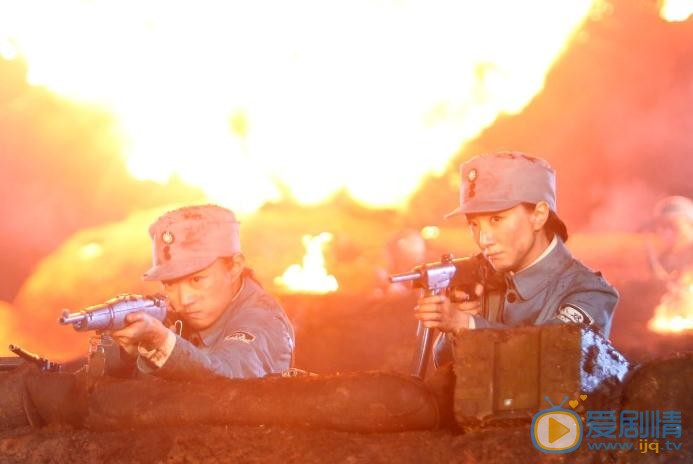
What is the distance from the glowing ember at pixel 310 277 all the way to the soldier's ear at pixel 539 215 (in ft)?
35.2

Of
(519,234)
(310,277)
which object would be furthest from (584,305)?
(310,277)

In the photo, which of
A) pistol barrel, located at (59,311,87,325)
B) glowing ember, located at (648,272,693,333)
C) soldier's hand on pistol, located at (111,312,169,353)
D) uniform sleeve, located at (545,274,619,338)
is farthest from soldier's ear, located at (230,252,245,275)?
glowing ember, located at (648,272,693,333)

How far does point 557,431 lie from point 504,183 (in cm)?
198

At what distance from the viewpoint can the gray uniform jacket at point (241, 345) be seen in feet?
15.5

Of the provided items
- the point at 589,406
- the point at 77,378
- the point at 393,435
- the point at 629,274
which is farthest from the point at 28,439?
the point at 629,274

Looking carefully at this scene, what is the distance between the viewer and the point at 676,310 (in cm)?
1570

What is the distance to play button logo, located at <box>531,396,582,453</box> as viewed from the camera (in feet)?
11.8

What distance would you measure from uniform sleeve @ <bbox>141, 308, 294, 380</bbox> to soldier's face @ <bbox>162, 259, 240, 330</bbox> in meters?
0.23

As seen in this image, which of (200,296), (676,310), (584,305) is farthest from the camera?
(676,310)

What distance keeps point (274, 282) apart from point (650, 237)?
29.8 feet

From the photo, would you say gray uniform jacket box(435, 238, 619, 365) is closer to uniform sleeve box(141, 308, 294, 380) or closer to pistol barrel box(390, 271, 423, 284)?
pistol barrel box(390, 271, 423, 284)

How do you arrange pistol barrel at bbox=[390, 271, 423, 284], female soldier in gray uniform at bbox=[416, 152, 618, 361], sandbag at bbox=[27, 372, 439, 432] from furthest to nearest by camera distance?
1. pistol barrel at bbox=[390, 271, 423, 284]
2. female soldier in gray uniform at bbox=[416, 152, 618, 361]
3. sandbag at bbox=[27, 372, 439, 432]

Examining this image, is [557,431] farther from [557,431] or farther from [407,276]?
[407,276]

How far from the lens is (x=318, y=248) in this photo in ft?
61.7
